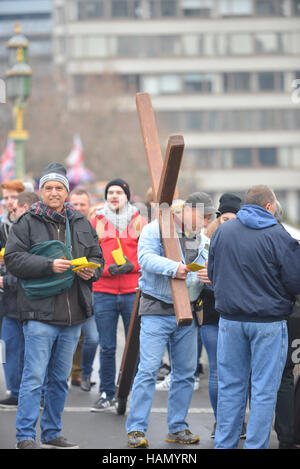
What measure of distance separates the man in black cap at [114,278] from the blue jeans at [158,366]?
1.24 metres

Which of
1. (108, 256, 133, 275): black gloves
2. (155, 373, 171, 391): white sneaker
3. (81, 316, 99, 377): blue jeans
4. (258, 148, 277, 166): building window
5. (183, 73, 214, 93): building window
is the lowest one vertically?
(258, 148, 277, 166): building window

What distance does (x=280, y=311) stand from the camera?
580 centimetres

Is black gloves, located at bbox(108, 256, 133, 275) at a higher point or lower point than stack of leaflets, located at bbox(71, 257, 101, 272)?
lower

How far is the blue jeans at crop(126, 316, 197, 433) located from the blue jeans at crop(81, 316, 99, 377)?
205 cm

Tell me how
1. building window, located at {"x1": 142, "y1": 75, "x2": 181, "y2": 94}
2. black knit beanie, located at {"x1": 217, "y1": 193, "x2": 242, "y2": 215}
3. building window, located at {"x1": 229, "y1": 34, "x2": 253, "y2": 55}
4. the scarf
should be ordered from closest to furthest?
black knit beanie, located at {"x1": 217, "y1": 193, "x2": 242, "y2": 215} → the scarf → building window, located at {"x1": 142, "y1": 75, "x2": 181, "y2": 94} → building window, located at {"x1": 229, "y1": 34, "x2": 253, "y2": 55}

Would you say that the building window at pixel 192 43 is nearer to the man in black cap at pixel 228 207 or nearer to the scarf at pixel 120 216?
the scarf at pixel 120 216

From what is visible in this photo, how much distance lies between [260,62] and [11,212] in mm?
77609

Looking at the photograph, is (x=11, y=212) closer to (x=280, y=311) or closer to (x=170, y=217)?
(x=170, y=217)

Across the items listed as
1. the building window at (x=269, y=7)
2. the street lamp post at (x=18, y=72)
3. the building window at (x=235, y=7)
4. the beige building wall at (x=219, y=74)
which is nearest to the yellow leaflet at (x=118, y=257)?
the street lamp post at (x=18, y=72)

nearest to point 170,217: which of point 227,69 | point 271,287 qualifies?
point 271,287

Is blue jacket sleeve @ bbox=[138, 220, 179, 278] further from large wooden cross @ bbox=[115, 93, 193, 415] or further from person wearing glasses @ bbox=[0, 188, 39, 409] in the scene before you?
person wearing glasses @ bbox=[0, 188, 39, 409]

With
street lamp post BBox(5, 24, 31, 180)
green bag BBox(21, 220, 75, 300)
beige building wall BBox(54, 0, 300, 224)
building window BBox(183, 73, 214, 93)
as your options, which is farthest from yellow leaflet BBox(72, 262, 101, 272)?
building window BBox(183, 73, 214, 93)

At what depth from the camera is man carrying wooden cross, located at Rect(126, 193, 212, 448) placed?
6.62 meters

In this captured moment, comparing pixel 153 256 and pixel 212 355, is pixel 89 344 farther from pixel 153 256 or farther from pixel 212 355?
pixel 153 256
